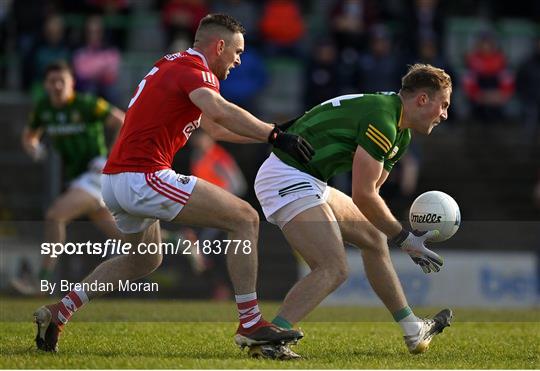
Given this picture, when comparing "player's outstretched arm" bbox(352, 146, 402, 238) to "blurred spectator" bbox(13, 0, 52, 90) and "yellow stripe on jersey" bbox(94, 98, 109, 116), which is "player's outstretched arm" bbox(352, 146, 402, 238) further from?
"blurred spectator" bbox(13, 0, 52, 90)

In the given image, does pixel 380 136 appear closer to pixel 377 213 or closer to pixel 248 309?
pixel 377 213

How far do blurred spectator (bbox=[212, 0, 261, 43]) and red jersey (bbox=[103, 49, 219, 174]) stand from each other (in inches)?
489

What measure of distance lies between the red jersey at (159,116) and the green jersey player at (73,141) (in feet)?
17.6

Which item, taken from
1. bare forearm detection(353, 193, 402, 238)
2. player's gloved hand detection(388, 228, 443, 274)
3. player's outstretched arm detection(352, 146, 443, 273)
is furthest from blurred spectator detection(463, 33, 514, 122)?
bare forearm detection(353, 193, 402, 238)

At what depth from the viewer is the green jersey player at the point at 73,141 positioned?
14.5 m

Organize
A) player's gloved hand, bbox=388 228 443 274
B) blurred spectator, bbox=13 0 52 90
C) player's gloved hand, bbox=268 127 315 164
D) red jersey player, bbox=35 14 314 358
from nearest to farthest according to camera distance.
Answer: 1. player's gloved hand, bbox=268 127 315 164
2. red jersey player, bbox=35 14 314 358
3. player's gloved hand, bbox=388 228 443 274
4. blurred spectator, bbox=13 0 52 90

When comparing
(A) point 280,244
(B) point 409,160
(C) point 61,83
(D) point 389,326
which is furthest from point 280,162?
(B) point 409,160

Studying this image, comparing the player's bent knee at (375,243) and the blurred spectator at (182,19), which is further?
the blurred spectator at (182,19)

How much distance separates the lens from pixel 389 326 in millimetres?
11969

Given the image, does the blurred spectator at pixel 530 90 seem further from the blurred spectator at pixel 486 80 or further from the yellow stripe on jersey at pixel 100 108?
the yellow stripe on jersey at pixel 100 108

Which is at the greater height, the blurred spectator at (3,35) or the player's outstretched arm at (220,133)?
the player's outstretched arm at (220,133)

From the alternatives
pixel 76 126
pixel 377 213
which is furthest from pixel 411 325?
pixel 76 126

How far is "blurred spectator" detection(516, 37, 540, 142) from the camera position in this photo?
66.7 ft

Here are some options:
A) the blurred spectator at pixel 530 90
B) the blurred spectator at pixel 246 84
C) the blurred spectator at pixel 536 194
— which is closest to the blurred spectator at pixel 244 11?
the blurred spectator at pixel 246 84
